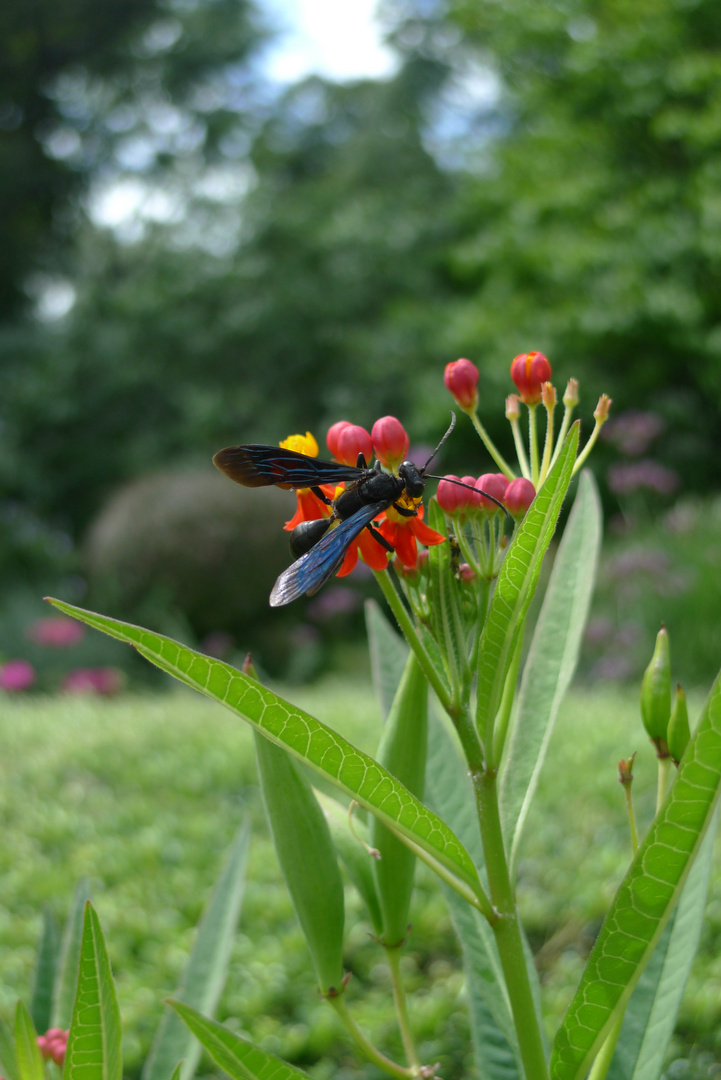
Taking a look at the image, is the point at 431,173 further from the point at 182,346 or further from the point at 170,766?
the point at 170,766

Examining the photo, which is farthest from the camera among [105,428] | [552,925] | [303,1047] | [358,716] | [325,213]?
[325,213]

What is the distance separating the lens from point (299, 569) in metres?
0.74

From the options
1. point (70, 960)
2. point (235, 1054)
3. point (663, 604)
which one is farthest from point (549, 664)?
point (663, 604)

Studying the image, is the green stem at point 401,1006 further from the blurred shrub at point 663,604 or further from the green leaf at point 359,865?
the blurred shrub at point 663,604

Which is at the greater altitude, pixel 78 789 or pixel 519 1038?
pixel 78 789

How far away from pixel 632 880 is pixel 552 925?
1.33 metres

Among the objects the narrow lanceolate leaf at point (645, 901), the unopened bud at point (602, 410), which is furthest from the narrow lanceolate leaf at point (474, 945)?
the unopened bud at point (602, 410)

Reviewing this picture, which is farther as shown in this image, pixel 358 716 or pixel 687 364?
pixel 687 364

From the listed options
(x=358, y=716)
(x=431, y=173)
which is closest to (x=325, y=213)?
(x=431, y=173)

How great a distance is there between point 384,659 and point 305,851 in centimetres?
36

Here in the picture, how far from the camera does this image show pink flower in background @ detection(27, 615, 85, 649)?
6.23m

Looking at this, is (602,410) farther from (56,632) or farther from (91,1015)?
(56,632)

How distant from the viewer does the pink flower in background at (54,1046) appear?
2.84 ft

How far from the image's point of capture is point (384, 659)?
3.63 ft
